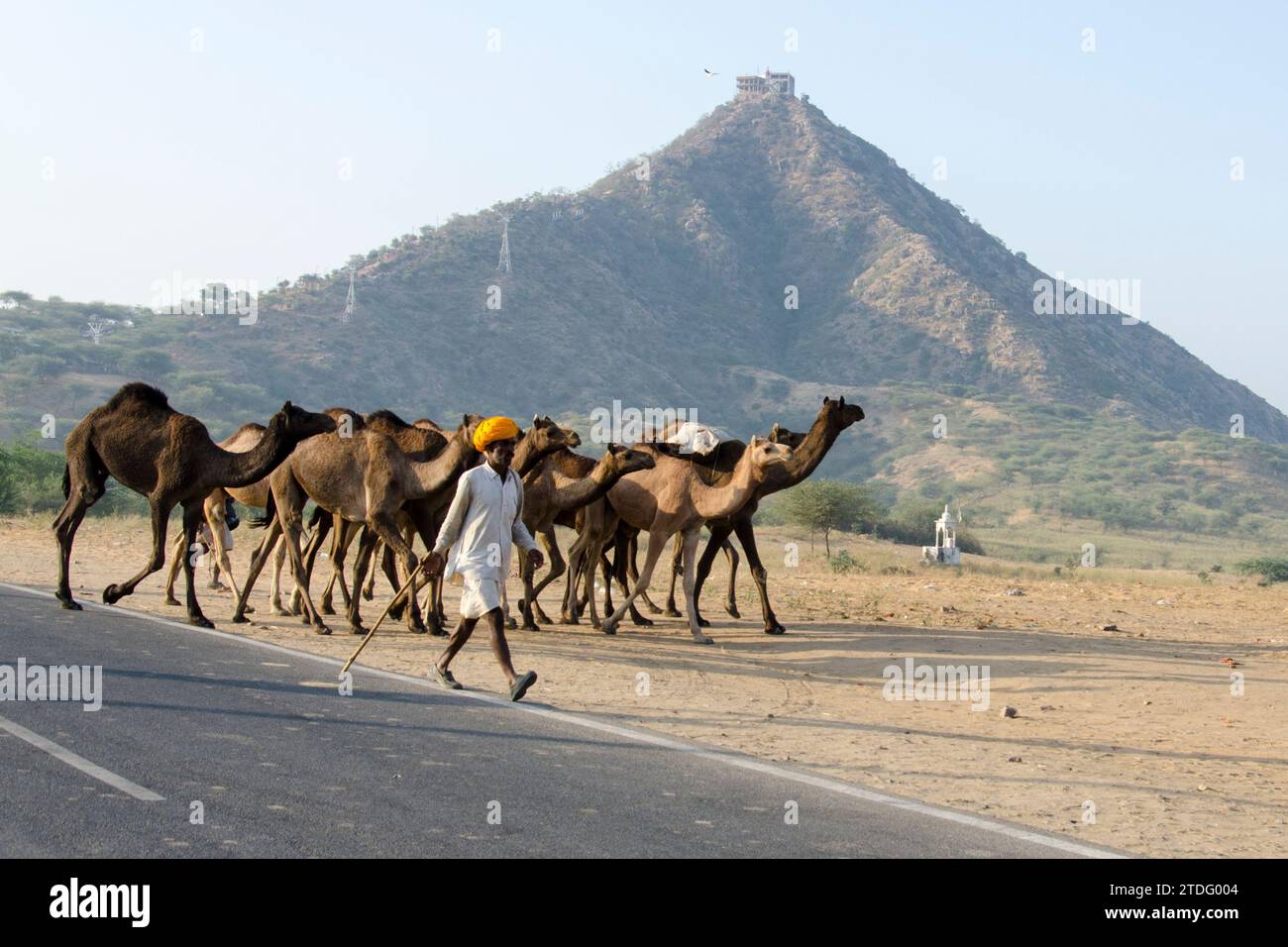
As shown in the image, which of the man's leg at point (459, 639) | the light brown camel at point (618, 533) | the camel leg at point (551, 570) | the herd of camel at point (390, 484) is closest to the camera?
the man's leg at point (459, 639)

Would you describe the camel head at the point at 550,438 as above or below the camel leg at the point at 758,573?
above

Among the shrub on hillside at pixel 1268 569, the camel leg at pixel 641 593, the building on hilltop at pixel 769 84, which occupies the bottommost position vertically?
the shrub on hillside at pixel 1268 569

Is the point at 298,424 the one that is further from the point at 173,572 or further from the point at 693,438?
the point at 693,438

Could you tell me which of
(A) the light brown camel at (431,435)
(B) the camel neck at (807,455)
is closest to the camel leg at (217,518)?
(A) the light brown camel at (431,435)

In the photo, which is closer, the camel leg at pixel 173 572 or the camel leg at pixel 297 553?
the camel leg at pixel 297 553

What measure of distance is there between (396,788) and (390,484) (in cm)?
883

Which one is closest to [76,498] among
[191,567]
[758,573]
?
[191,567]

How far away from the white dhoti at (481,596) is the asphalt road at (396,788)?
0.72 meters

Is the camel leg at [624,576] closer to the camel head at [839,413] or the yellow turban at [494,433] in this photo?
the camel head at [839,413]

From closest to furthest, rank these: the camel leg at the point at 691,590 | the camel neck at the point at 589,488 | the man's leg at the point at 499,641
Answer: the man's leg at the point at 499,641, the camel neck at the point at 589,488, the camel leg at the point at 691,590

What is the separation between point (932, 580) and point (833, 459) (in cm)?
6961

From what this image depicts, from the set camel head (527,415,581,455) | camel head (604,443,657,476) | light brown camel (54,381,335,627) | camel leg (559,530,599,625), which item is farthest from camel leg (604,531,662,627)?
light brown camel (54,381,335,627)

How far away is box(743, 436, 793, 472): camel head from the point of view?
17.5 metres

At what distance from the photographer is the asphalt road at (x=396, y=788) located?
7.15 metres
